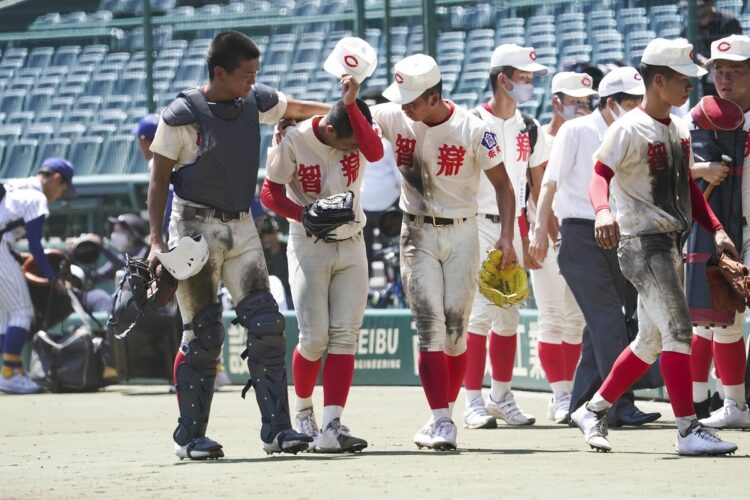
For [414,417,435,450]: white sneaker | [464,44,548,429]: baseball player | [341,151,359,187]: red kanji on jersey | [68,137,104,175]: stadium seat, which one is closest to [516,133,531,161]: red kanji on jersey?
[464,44,548,429]: baseball player

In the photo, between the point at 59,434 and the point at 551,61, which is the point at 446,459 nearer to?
the point at 59,434

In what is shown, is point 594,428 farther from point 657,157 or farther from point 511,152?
point 511,152

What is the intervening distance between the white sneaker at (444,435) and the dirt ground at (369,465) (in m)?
0.11

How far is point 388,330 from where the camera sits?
13.3 m

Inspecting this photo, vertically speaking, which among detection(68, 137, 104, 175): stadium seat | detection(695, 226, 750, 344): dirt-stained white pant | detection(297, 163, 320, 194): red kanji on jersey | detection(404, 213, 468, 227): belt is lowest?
detection(695, 226, 750, 344): dirt-stained white pant

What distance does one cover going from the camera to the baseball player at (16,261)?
1310 cm

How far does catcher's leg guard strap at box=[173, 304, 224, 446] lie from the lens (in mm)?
7203

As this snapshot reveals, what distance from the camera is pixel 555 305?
9562mm

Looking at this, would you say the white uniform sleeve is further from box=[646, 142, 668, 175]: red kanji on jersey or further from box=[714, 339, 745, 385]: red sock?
box=[714, 339, 745, 385]: red sock

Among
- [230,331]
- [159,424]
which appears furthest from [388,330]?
[159,424]

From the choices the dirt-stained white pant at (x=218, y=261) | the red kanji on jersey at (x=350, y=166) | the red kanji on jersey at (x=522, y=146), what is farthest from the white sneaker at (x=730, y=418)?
the dirt-stained white pant at (x=218, y=261)

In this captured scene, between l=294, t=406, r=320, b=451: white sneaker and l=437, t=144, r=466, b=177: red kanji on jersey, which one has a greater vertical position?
l=437, t=144, r=466, b=177: red kanji on jersey

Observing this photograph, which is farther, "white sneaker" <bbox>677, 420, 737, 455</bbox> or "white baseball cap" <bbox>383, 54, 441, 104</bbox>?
"white baseball cap" <bbox>383, 54, 441, 104</bbox>

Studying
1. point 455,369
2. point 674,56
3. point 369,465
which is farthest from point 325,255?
point 674,56
